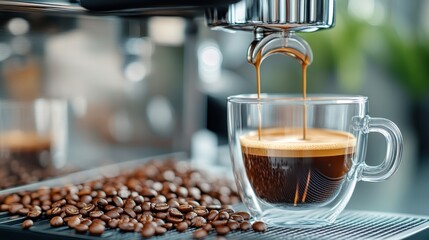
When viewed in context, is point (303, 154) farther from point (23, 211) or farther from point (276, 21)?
point (23, 211)

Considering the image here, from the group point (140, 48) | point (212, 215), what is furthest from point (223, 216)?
point (140, 48)

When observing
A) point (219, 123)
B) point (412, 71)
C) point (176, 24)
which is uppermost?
point (176, 24)

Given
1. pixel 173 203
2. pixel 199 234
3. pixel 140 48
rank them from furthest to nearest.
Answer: pixel 140 48
pixel 173 203
pixel 199 234

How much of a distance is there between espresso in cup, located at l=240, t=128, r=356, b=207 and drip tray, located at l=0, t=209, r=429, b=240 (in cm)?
4

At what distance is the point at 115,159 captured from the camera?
123cm

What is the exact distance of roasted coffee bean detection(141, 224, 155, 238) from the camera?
2.27 ft

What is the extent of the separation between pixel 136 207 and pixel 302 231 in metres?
0.18

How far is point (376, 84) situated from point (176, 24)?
89 cm

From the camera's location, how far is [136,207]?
781 mm

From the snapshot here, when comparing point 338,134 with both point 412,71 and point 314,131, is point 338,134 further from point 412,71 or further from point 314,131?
point 412,71

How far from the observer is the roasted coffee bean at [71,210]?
76 cm

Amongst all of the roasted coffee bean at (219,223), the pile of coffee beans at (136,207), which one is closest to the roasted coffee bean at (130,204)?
the pile of coffee beans at (136,207)

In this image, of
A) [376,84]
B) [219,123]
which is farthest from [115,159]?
[376,84]

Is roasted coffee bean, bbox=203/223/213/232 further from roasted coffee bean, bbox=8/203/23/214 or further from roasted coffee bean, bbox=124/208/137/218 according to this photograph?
roasted coffee bean, bbox=8/203/23/214
